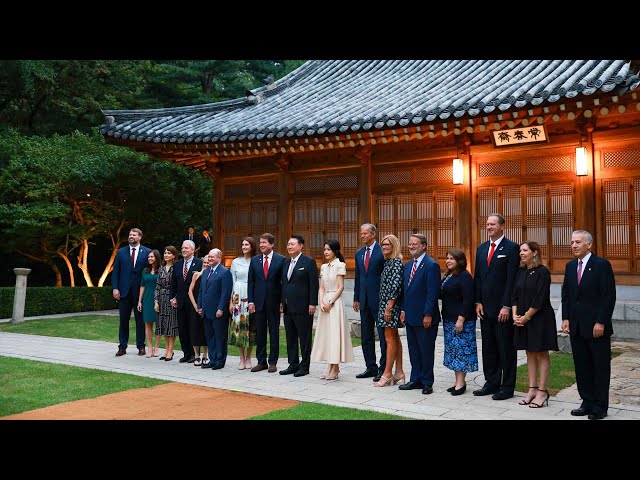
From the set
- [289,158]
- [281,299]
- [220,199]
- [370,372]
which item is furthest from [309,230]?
[370,372]

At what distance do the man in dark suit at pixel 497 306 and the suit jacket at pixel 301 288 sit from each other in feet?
7.38

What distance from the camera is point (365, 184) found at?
12758mm

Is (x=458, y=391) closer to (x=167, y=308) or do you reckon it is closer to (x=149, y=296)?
(x=167, y=308)

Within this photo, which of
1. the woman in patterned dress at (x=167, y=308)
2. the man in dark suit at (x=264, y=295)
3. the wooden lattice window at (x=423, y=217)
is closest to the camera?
the man in dark suit at (x=264, y=295)

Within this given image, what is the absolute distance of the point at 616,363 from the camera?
8.23 metres

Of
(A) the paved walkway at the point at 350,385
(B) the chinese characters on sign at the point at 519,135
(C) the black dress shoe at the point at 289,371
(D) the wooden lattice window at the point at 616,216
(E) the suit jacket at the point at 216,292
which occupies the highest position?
(B) the chinese characters on sign at the point at 519,135

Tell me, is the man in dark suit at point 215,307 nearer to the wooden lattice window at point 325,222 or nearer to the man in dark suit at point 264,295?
the man in dark suit at point 264,295

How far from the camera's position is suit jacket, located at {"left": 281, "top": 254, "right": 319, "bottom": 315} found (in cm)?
780

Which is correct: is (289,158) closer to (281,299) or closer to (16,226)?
(281,299)

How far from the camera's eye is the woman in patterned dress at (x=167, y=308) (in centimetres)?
898

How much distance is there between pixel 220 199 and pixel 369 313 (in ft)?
25.8

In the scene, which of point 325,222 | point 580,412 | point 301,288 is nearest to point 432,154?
point 325,222

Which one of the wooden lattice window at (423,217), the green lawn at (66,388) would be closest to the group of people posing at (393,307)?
the green lawn at (66,388)

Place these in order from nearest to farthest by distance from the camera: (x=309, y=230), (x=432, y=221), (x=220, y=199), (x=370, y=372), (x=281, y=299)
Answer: (x=370, y=372), (x=281, y=299), (x=432, y=221), (x=309, y=230), (x=220, y=199)
